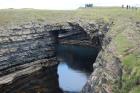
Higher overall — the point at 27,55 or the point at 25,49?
the point at 25,49

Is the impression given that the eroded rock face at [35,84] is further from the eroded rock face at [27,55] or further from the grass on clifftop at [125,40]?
the grass on clifftop at [125,40]

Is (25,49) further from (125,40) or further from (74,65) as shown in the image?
(125,40)

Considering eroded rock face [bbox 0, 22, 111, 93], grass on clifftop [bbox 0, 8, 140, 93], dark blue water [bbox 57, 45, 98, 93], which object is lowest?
dark blue water [bbox 57, 45, 98, 93]

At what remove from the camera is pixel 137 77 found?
20.0 metres

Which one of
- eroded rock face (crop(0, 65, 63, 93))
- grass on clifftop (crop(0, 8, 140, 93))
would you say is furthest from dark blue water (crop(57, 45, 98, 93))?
grass on clifftop (crop(0, 8, 140, 93))

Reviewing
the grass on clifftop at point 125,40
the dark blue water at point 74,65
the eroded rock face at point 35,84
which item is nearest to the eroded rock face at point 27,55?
the eroded rock face at point 35,84

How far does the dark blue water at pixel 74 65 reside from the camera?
60.2 metres

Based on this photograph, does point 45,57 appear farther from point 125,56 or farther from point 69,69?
point 125,56

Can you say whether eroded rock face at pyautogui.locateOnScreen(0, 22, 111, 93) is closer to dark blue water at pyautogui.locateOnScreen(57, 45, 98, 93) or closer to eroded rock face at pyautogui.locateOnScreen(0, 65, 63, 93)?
eroded rock face at pyautogui.locateOnScreen(0, 65, 63, 93)

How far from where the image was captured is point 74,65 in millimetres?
82125

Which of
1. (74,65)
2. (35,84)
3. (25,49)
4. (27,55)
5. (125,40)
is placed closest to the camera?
(125,40)

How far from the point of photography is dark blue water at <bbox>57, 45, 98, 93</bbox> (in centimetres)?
6025

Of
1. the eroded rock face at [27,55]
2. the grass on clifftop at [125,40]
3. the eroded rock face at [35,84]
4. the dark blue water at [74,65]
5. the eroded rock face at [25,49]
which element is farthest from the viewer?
the eroded rock face at [25,49]

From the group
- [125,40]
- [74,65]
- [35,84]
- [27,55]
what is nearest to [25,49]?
[27,55]
